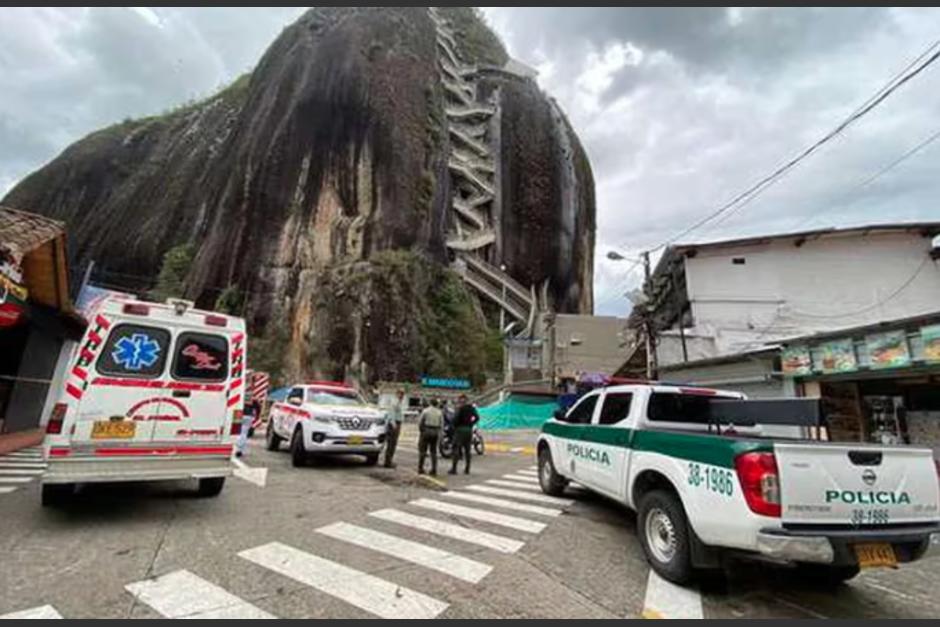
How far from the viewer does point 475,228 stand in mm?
51562

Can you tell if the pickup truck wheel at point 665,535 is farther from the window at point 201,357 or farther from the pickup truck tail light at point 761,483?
the window at point 201,357

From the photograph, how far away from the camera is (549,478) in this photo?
27.3 feet

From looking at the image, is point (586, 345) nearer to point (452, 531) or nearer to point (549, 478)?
point (549, 478)

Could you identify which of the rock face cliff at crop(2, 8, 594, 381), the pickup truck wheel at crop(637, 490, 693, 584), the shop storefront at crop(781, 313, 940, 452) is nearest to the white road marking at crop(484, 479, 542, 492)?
the pickup truck wheel at crop(637, 490, 693, 584)

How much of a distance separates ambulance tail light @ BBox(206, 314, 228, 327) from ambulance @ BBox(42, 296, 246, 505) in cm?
1

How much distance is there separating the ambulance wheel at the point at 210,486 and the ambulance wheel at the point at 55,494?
156cm

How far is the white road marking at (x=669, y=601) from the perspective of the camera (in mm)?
3621

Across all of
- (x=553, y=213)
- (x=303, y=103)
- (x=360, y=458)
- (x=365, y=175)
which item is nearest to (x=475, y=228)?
(x=553, y=213)

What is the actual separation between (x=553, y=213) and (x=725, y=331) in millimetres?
33334

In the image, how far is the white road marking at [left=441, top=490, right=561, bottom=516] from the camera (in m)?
6.93

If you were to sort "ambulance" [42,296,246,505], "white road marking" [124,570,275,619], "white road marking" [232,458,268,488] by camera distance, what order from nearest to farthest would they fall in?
"white road marking" [124,570,275,619], "ambulance" [42,296,246,505], "white road marking" [232,458,268,488]

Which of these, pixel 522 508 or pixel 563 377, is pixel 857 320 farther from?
pixel 522 508

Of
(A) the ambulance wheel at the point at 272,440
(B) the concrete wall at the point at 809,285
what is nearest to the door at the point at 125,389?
(A) the ambulance wheel at the point at 272,440

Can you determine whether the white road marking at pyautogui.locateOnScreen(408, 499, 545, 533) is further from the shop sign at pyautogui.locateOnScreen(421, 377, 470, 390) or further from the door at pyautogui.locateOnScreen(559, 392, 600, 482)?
the shop sign at pyautogui.locateOnScreen(421, 377, 470, 390)
